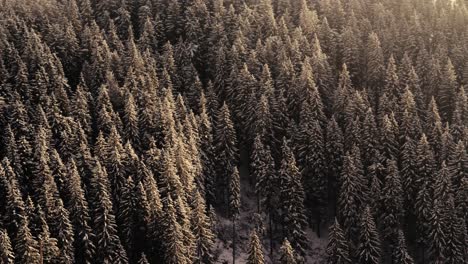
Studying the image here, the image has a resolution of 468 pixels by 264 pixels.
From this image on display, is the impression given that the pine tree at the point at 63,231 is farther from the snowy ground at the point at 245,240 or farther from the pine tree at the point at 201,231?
the snowy ground at the point at 245,240

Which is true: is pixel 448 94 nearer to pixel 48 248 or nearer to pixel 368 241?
pixel 368 241

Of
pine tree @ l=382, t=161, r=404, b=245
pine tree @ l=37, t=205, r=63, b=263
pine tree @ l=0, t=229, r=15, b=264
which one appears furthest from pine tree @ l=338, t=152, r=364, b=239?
pine tree @ l=0, t=229, r=15, b=264

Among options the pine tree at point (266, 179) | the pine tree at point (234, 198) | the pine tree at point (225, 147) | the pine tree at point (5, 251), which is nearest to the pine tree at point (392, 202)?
the pine tree at point (266, 179)

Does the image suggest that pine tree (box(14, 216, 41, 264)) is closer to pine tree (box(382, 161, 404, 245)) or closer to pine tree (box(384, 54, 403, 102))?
pine tree (box(382, 161, 404, 245))

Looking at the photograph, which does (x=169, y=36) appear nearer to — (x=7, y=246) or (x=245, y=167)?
(x=245, y=167)

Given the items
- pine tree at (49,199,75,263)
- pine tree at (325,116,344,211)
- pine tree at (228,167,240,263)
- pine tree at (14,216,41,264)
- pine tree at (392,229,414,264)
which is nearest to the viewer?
pine tree at (14,216,41,264)
